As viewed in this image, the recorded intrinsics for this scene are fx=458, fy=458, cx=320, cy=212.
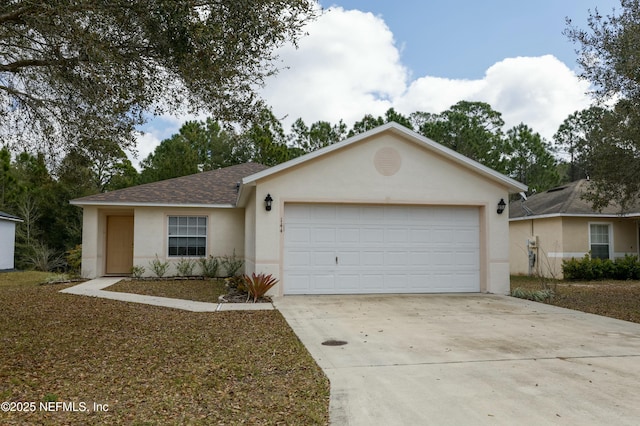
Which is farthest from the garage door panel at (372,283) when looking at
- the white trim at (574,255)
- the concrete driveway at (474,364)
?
the white trim at (574,255)

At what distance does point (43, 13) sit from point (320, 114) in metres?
25.6

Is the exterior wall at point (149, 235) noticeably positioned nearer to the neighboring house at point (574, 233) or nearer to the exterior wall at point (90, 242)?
the exterior wall at point (90, 242)

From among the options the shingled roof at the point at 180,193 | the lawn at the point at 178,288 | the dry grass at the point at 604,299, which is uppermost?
the shingled roof at the point at 180,193

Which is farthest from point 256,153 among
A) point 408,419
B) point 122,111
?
point 408,419

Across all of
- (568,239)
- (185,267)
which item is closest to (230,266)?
(185,267)

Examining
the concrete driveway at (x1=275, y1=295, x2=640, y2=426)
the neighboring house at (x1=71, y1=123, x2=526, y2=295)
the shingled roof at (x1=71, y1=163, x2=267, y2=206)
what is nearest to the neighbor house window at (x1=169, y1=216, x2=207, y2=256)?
the shingled roof at (x1=71, y1=163, x2=267, y2=206)

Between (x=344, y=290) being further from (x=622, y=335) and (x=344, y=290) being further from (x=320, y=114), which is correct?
(x=320, y=114)

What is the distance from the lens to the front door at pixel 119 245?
1692cm

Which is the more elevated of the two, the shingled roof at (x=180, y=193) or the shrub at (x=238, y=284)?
the shingled roof at (x=180, y=193)

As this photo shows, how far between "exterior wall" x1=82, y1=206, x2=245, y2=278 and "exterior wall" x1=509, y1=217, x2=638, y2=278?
12.2m

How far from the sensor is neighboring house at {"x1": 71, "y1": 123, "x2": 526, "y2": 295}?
11750 mm

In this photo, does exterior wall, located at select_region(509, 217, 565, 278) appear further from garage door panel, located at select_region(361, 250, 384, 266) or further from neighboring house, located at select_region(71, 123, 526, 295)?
garage door panel, located at select_region(361, 250, 384, 266)

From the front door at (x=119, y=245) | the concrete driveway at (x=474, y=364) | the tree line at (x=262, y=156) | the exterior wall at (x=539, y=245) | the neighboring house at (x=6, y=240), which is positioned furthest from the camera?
the tree line at (x=262, y=156)

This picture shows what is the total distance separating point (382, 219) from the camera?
Answer: 12.3 meters
